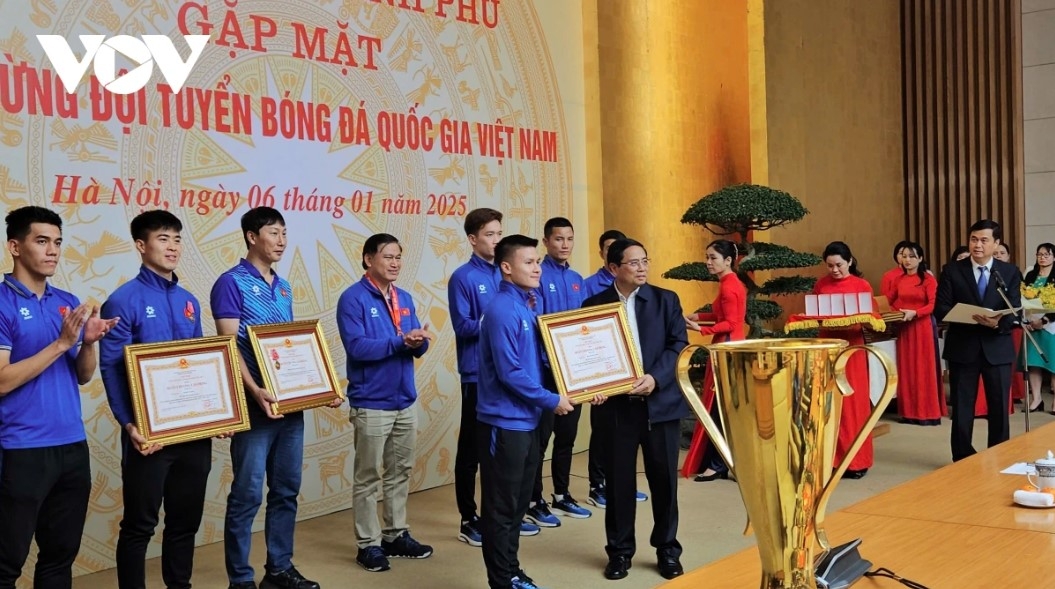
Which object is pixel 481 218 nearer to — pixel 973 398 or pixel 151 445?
pixel 151 445

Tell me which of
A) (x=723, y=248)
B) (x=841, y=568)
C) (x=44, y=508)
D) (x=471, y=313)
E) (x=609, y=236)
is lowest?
(x=44, y=508)

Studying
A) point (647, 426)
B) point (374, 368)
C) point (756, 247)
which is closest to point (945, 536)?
point (647, 426)

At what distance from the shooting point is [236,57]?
4.86 m

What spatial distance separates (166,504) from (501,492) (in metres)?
1.20

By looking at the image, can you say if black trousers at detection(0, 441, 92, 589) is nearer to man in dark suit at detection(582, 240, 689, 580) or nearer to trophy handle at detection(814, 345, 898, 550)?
man in dark suit at detection(582, 240, 689, 580)

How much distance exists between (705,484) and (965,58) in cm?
629

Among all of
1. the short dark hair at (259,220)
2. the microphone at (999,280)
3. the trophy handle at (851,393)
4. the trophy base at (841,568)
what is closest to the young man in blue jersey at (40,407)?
the short dark hair at (259,220)

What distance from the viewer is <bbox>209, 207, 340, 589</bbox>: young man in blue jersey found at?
3.77 metres

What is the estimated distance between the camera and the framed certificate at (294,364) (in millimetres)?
3713

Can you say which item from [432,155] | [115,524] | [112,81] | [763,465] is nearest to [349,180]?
[432,155]

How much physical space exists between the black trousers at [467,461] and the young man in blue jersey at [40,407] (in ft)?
6.25

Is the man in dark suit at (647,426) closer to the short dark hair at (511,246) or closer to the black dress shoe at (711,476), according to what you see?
the short dark hair at (511,246)

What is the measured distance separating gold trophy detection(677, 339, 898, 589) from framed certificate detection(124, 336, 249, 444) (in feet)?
8.55

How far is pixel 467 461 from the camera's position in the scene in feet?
15.7
